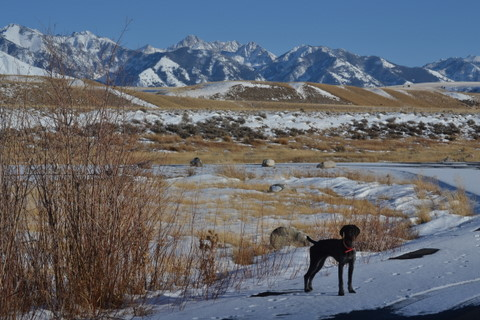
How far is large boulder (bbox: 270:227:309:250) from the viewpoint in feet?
28.2

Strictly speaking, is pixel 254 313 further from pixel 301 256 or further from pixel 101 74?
pixel 301 256

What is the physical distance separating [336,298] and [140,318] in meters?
1.74

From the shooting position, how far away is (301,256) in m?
7.61

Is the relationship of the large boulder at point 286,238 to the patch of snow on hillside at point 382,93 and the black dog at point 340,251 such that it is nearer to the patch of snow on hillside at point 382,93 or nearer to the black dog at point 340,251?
the black dog at point 340,251

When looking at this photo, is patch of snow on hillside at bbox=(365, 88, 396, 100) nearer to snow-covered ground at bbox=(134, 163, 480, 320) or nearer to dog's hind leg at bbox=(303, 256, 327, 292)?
snow-covered ground at bbox=(134, 163, 480, 320)

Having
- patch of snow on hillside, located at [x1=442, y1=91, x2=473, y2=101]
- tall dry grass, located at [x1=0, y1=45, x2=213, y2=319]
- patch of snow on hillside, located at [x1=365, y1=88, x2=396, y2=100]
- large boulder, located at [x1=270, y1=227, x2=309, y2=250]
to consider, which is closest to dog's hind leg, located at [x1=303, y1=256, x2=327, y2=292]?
tall dry grass, located at [x1=0, y1=45, x2=213, y2=319]

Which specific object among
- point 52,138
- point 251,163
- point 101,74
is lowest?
point 251,163

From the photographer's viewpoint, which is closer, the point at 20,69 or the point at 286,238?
the point at 20,69

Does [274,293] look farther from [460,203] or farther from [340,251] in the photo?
[460,203]

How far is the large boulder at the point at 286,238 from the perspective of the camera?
8.59 m

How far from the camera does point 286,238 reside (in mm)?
8711

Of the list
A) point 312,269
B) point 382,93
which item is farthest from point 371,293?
point 382,93

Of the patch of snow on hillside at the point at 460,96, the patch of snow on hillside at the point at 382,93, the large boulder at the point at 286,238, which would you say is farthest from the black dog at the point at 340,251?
the patch of snow on hillside at the point at 460,96

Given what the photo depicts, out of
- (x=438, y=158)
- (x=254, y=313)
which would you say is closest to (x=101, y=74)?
(x=254, y=313)
